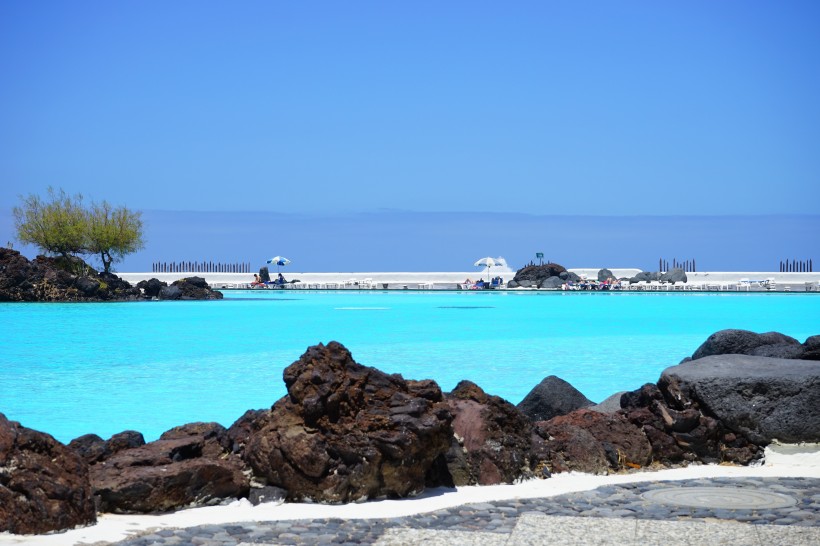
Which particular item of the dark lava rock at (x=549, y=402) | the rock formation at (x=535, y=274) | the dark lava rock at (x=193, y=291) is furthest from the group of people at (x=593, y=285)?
the dark lava rock at (x=549, y=402)

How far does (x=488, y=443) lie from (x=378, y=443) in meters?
1.05

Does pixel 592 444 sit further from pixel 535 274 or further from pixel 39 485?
pixel 535 274

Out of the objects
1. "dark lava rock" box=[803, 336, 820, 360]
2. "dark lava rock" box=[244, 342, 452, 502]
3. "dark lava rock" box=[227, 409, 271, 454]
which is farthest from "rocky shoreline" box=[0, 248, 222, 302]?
"dark lava rock" box=[244, 342, 452, 502]

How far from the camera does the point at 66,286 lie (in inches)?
1535

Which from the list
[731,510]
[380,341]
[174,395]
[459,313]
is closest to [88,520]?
[731,510]

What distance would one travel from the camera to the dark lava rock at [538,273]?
169 ft

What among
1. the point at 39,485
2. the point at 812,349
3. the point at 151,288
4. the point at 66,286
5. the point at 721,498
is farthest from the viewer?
the point at 151,288

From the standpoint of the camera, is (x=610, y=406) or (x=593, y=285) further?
(x=593, y=285)

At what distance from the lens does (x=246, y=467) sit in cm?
600

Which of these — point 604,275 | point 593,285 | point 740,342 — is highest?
point 604,275

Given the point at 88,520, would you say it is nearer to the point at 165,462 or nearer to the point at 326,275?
the point at 165,462

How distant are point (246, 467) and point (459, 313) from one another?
25755mm

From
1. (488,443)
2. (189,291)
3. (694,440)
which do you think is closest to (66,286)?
(189,291)

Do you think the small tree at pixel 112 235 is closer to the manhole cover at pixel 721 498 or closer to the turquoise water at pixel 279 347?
the turquoise water at pixel 279 347
